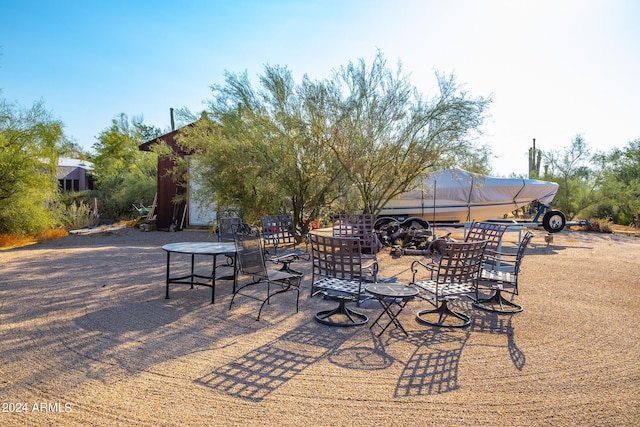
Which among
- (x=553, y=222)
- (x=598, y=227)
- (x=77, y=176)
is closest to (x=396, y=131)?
(x=553, y=222)

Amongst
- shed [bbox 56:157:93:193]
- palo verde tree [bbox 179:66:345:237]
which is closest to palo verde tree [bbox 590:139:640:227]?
palo verde tree [bbox 179:66:345:237]

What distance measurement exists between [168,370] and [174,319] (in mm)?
1483

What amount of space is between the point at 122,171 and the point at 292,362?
2513cm

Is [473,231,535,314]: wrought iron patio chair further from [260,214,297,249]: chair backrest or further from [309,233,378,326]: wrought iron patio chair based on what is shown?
[260,214,297,249]: chair backrest

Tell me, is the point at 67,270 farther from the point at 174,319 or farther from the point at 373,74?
the point at 373,74

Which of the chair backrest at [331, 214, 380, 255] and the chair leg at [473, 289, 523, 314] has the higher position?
the chair backrest at [331, 214, 380, 255]

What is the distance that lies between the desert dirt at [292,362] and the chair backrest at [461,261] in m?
0.57

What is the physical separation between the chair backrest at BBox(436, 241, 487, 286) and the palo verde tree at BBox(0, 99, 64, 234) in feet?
36.2

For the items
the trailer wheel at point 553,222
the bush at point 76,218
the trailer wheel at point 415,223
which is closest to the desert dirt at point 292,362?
the trailer wheel at point 415,223

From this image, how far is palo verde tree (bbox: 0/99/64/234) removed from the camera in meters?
11.2

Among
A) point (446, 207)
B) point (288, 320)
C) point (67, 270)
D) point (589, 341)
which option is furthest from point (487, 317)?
point (446, 207)

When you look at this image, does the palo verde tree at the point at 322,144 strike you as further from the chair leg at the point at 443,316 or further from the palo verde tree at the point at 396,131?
the chair leg at the point at 443,316

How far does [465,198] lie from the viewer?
1437 cm

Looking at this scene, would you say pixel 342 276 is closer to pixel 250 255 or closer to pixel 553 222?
pixel 250 255
